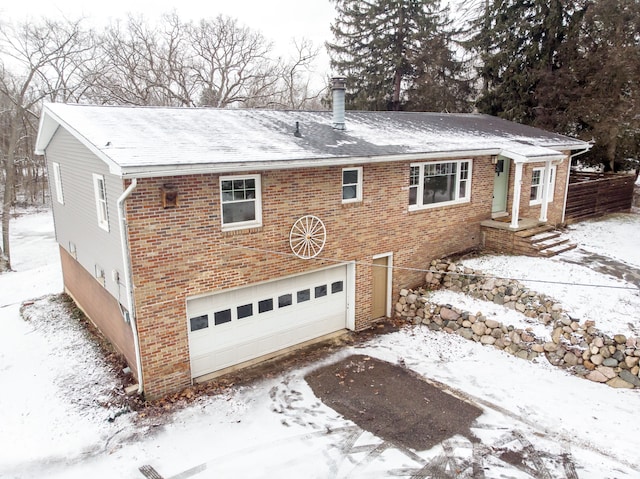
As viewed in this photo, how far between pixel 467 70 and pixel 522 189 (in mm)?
15504

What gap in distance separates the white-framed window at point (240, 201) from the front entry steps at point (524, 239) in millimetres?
8149

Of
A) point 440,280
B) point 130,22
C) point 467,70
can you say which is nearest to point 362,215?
point 440,280

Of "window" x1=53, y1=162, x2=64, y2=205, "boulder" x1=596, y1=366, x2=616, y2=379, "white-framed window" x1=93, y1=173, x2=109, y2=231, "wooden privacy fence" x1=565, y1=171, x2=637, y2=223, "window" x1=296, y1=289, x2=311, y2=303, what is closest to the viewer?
"boulder" x1=596, y1=366, x2=616, y2=379

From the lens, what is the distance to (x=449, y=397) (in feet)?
27.5

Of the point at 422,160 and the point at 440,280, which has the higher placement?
the point at 422,160

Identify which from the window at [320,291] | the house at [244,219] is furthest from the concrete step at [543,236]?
the window at [320,291]

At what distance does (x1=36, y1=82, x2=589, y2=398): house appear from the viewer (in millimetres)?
7828

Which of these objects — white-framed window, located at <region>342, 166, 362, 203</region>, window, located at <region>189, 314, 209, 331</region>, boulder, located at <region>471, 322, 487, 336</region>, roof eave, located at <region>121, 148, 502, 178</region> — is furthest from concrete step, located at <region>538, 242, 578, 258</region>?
window, located at <region>189, 314, 209, 331</region>

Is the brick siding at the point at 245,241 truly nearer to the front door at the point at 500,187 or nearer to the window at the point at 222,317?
the window at the point at 222,317

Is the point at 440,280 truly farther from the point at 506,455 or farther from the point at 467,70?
the point at 467,70

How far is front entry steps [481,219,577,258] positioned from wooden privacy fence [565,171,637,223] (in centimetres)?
479

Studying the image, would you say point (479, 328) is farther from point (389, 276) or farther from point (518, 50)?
point (518, 50)

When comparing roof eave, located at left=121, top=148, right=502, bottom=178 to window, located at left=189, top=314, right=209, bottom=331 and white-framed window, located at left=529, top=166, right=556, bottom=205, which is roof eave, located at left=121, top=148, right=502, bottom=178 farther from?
white-framed window, located at left=529, top=166, right=556, bottom=205

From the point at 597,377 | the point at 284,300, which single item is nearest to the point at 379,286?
the point at 284,300
